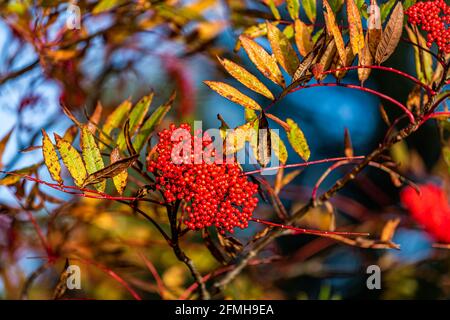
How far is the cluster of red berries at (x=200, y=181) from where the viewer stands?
490 mm

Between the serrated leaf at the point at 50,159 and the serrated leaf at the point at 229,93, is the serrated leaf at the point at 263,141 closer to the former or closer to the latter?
the serrated leaf at the point at 229,93

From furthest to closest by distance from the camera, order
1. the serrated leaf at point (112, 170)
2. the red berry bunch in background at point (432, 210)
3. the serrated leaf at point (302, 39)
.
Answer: the red berry bunch in background at point (432, 210)
the serrated leaf at point (302, 39)
the serrated leaf at point (112, 170)

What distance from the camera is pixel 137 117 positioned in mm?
639

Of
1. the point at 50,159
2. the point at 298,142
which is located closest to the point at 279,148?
the point at 298,142

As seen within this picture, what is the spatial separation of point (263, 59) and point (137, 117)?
19cm

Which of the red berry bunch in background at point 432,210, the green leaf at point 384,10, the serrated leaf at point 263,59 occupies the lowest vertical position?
the red berry bunch in background at point 432,210

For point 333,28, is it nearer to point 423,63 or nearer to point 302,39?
point 302,39

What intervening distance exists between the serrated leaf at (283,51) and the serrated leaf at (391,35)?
0.27 ft

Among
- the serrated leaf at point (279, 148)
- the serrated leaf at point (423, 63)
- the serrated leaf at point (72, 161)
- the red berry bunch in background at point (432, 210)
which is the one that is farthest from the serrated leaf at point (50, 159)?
the red berry bunch in background at point (432, 210)

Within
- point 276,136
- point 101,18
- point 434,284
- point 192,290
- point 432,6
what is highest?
point 101,18
